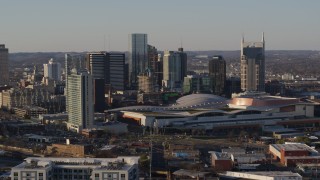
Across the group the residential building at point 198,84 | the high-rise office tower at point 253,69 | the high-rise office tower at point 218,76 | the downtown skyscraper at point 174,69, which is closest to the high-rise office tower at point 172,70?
the downtown skyscraper at point 174,69

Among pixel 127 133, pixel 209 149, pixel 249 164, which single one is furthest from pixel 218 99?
pixel 249 164

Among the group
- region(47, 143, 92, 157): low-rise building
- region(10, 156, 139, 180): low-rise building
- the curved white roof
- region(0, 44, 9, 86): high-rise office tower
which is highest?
region(0, 44, 9, 86): high-rise office tower

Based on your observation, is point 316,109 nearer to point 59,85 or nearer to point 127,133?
point 127,133

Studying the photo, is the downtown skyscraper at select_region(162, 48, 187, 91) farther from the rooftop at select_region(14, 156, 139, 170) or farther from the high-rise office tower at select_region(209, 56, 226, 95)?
the rooftop at select_region(14, 156, 139, 170)

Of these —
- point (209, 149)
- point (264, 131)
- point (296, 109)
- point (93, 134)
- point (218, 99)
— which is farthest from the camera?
point (218, 99)

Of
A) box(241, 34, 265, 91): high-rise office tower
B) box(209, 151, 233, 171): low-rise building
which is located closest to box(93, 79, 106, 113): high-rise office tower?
box(241, 34, 265, 91): high-rise office tower

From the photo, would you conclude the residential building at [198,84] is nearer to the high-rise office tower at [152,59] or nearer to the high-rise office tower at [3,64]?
the high-rise office tower at [152,59]
